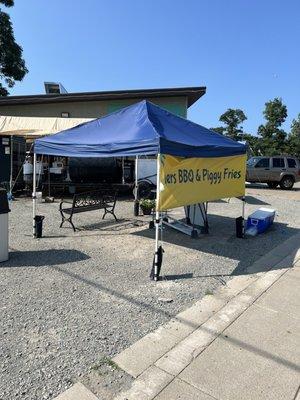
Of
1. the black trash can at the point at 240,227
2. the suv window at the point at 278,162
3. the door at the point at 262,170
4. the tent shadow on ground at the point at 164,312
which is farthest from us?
the door at the point at 262,170

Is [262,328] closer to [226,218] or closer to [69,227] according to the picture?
[69,227]

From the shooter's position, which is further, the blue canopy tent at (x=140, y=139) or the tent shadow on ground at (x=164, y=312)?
the blue canopy tent at (x=140, y=139)

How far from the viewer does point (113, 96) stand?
851 inches

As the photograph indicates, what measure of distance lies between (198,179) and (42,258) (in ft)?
9.88

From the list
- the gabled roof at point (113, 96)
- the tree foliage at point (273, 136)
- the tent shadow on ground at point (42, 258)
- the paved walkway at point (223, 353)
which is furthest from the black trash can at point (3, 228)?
the tree foliage at point (273, 136)

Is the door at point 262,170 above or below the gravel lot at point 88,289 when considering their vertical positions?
above

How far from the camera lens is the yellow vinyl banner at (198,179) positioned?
215 inches

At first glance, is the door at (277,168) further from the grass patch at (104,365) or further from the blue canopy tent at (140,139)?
the grass patch at (104,365)

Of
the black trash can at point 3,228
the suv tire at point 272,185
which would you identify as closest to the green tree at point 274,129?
the suv tire at point 272,185

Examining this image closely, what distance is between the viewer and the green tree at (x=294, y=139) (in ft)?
185

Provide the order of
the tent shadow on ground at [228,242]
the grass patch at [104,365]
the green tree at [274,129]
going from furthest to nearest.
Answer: the green tree at [274,129] → the tent shadow on ground at [228,242] → the grass patch at [104,365]

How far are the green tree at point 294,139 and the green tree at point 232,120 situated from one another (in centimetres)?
892

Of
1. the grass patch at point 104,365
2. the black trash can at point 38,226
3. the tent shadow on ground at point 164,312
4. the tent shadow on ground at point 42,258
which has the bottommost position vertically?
the grass patch at point 104,365

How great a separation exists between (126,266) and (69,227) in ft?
10.5
